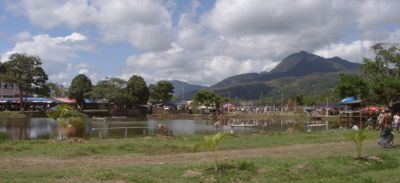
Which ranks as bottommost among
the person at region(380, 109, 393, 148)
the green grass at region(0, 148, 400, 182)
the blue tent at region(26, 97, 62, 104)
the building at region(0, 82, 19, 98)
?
the green grass at region(0, 148, 400, 182)

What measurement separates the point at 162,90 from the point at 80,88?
86.1ft

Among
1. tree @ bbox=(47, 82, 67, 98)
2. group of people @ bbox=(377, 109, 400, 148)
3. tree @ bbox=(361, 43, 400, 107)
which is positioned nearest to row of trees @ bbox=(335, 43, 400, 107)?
tree @ bbox=(361, 43, 400, 107)

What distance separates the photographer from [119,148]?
19703 mm

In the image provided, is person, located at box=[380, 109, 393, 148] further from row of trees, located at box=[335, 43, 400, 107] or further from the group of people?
row of trees, located at box=[335, 43, 400, 107]

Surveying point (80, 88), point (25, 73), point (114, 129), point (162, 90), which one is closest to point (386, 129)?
point (114, 129)

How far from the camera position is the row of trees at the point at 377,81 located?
52.1m

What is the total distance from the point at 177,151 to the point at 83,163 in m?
5.24

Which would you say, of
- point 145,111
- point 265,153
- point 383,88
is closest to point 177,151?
point 265,153

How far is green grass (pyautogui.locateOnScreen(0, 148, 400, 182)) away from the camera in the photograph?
11805 mm

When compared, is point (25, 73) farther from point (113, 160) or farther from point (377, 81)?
point (113, 160)

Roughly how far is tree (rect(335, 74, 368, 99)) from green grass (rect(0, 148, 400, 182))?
40181 millimetres

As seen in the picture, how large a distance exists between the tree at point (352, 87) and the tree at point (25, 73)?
54153 millimetres

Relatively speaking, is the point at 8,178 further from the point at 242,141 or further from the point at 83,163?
the point at 242,141

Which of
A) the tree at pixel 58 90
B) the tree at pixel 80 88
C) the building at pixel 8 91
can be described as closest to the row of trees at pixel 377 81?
the tree at pixel 80 88
